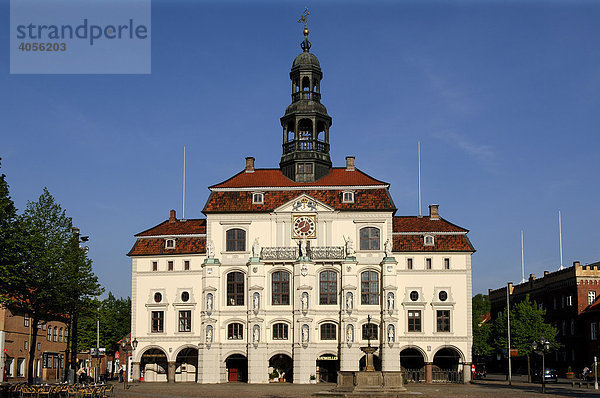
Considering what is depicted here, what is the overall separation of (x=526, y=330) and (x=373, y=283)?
81.1 ft

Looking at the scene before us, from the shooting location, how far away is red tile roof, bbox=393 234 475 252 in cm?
6738

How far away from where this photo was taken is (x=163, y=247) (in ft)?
230

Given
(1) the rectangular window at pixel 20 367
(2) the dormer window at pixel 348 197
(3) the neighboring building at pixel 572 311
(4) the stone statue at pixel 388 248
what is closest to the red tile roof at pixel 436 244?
(4) the stone statue at pixel 388 248

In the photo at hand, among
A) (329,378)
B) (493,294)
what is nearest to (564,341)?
(493,294)

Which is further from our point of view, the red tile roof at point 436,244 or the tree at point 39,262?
the red tile roof at point 436,244

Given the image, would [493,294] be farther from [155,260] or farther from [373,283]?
[155,260]

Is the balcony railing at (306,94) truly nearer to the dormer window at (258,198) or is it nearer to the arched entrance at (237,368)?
the dormer window at (258,198)

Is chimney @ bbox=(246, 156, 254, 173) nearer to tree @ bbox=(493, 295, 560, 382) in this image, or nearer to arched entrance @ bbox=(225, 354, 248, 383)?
arched entrance @ bbox=(225, 354, 248, 383)

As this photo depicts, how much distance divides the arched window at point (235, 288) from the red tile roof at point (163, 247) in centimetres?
386

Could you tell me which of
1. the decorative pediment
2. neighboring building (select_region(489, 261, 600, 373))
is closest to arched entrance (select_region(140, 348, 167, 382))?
the decorative pediment

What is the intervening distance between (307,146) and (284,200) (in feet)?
22.1

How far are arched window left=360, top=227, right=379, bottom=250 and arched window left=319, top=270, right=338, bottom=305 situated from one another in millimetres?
3813

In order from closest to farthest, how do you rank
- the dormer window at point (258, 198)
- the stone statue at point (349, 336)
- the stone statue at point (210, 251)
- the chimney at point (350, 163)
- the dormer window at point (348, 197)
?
the stone statue at point (349, 336)
the stone statue at point (210, 251)
the dormer window at point (348, 197)
the dormer window at point (258, 198)
the chimney at point (350, 163)

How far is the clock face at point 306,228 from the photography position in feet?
222
